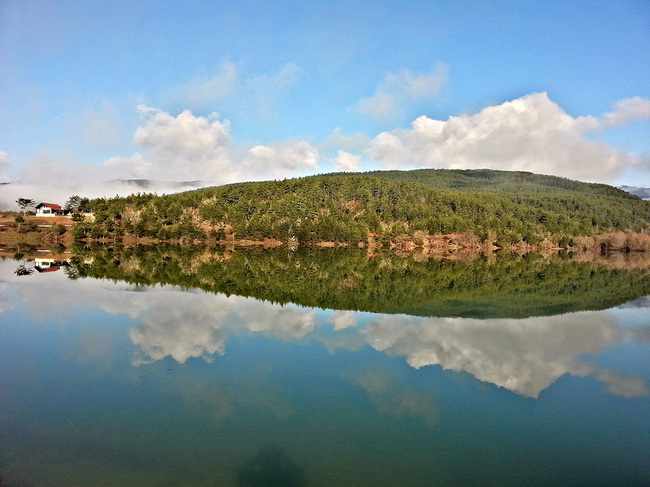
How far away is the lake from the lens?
7.63 m

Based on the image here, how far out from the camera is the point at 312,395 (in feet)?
35.1

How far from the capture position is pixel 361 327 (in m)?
18.7

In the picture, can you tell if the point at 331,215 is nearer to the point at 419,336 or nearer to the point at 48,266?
the point at 48,266

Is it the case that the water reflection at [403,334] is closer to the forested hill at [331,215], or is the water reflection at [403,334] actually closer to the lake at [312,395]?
the lake at [312,395]

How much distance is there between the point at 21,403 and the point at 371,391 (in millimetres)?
8405

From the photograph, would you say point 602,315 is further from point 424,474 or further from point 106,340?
point 106,340

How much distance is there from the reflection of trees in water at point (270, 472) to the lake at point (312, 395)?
0.03 meters

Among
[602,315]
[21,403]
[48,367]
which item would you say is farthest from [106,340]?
[602,315]

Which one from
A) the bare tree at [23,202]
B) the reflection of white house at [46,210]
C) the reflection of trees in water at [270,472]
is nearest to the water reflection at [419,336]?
the reflection of trees in water at [270,472]

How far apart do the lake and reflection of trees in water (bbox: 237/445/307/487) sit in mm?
33

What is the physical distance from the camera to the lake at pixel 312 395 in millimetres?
7629

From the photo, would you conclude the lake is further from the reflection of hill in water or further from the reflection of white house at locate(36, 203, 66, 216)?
the reflection of white house at locate(36, 203, 66, 216)

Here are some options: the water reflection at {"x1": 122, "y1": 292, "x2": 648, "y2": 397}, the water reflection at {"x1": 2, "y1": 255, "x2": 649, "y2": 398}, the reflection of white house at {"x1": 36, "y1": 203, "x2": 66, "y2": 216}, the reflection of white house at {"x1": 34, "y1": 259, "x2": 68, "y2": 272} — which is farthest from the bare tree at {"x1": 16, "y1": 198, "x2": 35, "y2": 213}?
the water reflection at {"x1": 122, "y1": 292, "x2": 648, "y2": 397}

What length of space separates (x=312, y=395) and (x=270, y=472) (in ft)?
11.2
